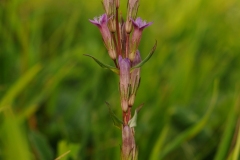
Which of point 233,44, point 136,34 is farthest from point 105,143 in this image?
point 233,44

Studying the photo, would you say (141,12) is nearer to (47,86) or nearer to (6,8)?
(6,8)

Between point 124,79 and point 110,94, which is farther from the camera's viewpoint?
point 110,94

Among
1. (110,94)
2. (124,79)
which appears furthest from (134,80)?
(110,94)

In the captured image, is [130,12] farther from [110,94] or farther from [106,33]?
[110,94]

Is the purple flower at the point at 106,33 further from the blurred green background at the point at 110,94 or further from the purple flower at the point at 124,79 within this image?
the blurred green background at the point at 110,94

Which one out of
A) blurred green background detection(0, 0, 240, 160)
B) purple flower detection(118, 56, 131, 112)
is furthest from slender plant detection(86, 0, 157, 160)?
blurred green background detection(0, 0, 240, 160)

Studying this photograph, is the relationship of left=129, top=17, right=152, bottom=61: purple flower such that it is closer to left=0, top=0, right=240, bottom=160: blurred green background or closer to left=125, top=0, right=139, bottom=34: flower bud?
left=125, top=0, right=139, bottom=34: flower bud
